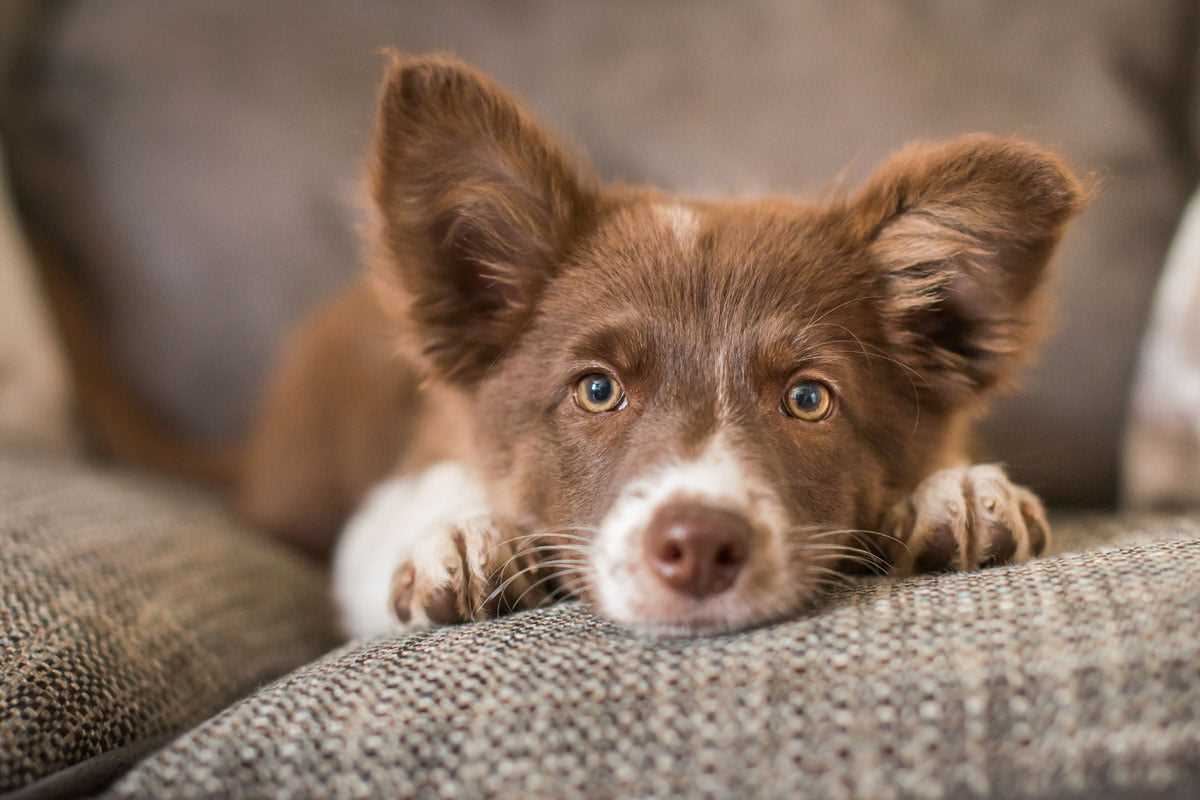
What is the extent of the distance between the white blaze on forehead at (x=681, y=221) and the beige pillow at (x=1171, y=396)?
1.44 metres

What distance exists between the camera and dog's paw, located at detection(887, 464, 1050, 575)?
1.70 meters

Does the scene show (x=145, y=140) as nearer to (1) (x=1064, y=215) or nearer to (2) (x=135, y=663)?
(2) (x=135, y=663)

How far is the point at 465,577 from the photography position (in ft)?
5.77

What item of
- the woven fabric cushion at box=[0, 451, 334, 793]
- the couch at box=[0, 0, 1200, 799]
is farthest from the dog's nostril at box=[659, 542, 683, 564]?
the woven fabric cushion at box=[0, 451, 334, 793]

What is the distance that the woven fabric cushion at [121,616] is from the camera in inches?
59.2

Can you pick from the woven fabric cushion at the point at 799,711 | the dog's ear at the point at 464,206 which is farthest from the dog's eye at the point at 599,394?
the woven fabric cushion at the point at 799,711

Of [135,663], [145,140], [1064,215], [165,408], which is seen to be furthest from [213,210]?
[1064,215]

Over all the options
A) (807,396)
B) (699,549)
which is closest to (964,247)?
(807,396)

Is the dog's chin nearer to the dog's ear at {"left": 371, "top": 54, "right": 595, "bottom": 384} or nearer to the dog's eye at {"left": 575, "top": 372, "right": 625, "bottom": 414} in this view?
the dog's eye at {"left": 575, "top": 372, "right": 625, "bottom": 414}

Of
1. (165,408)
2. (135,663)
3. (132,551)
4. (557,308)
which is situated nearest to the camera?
(135,663)

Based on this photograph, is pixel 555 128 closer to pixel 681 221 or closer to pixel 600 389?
pixel 681 221

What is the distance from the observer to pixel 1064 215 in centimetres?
179

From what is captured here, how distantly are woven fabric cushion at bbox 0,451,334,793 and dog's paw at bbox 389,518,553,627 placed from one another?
39 cm

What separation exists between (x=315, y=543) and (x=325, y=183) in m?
1.07
